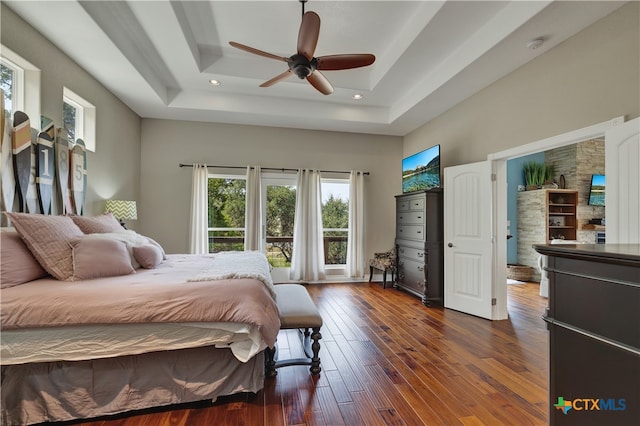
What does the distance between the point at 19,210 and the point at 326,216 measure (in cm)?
409

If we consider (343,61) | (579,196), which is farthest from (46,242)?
(579,196)

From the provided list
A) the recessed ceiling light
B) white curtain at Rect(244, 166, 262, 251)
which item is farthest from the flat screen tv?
white curtain at Rect(244, 166, 262, 251)

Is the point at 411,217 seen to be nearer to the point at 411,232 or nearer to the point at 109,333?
the point at 411,232

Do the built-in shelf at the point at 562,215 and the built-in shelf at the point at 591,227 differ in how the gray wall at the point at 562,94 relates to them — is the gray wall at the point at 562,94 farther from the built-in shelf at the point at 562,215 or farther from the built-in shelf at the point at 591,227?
the built-in shelf at the point at 591,227

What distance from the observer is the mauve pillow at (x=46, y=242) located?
1.86 m

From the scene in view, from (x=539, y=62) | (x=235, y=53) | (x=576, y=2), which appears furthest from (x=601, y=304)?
(x=235, y=53)

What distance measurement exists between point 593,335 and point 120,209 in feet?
14.4

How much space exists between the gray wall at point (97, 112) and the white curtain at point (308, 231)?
2715 millimetres

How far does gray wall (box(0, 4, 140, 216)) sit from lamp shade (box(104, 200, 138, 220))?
0.16 metres

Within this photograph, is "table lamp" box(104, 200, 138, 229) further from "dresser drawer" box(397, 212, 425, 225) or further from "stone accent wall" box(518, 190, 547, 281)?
"stone accent wall" box(518, 190, 547, 281)

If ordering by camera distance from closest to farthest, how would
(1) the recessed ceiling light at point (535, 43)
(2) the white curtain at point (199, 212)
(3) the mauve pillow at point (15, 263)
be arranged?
(3) the mauve pillow at point (15, 263), (1) the recessed ceiling light at point (535, 43), (2) the white curtain at point (199, 212)

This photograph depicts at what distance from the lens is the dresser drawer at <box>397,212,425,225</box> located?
4.24m

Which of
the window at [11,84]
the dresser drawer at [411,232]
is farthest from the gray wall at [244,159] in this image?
the window at [11,84]

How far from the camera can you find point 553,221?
19.8 ft
